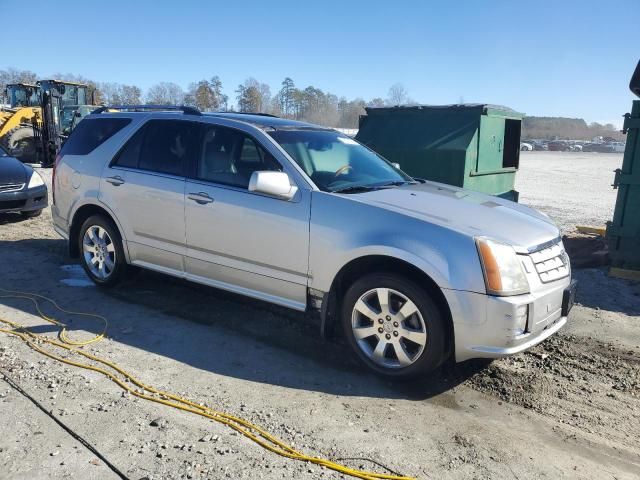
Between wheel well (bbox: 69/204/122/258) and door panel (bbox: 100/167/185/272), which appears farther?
wheel well (bbox: 69/204/122/258)

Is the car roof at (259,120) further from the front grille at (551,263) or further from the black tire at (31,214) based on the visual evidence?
the black tire at (31,214)

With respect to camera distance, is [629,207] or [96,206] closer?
[96,206]

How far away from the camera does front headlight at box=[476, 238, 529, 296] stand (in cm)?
331

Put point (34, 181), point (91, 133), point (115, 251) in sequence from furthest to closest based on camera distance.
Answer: point (34, 181)
point (91, 133)
point (115, 251)

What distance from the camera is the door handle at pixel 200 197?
4504mm

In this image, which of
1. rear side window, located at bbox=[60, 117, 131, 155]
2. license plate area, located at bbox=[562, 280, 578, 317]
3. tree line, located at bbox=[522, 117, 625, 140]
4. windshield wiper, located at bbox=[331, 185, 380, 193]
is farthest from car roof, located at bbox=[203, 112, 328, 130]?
tree line, located at bbox=[522, 117, 625, 140]

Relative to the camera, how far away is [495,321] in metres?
3.33

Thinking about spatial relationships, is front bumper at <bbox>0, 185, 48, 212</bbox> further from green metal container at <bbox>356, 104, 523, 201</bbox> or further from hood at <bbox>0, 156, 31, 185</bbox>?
green metal container at <bbox>356, 104, 523, 201</bbox>

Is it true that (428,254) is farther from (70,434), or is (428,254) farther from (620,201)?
(620,201)

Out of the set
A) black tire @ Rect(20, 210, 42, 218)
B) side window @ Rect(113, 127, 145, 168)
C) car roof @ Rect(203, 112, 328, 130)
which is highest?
car roof @ Rect(203, 112, 328, 130)

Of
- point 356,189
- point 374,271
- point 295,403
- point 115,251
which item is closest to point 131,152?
point 115,251

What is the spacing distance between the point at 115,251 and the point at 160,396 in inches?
90.7

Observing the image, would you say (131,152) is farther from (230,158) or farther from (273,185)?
(273,185)

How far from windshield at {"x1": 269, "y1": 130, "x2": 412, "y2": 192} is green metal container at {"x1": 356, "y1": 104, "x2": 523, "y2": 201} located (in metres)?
2.67
